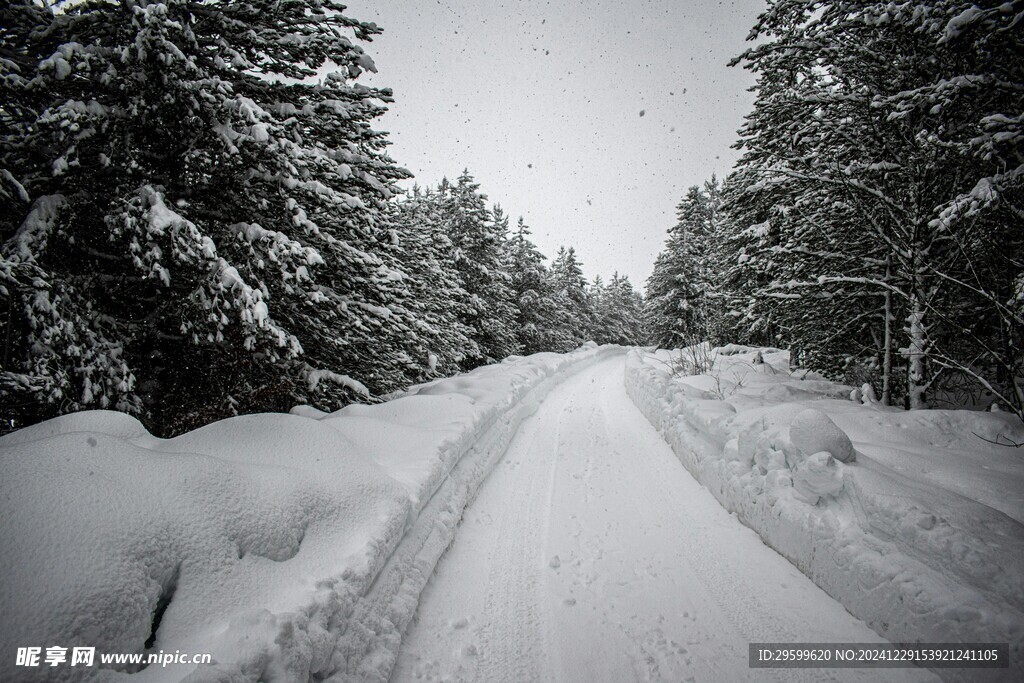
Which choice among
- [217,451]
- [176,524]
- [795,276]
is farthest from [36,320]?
[795,276]

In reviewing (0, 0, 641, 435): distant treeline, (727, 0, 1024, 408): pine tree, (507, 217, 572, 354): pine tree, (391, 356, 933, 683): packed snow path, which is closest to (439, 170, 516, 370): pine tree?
(507, 217, 572, 354): pine tree

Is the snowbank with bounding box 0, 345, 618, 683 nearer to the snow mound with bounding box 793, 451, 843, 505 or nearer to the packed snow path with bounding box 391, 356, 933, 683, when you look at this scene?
the packed snow path with bounding box 391, 356, 933, 683

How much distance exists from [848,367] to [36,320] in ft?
41.6

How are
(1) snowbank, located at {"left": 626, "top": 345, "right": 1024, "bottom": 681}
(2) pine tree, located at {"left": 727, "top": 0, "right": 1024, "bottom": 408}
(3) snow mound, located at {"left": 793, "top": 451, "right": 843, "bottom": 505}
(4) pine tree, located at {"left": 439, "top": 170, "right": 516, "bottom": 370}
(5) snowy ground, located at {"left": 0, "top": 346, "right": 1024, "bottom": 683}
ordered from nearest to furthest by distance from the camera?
1. (5) snowy ground, located at {"left": 0, "top": 346, "right": 1024, "bottom": 683}
2. (1) snowbank, located at {"left": 626, "top": 345, "right": 1024, "bottom": 681}
3. (3) snow mound, located at {"left": 793, "top": 451, "right": 843, "bottom": 505}
4. (2) pine tree, located at {"left": 727, "top": 0, "right": 1024, "bottom": 408}
5. (4) pine tree, located at {"left": 439, "top": 170, "right": 516, "bottom": 370}

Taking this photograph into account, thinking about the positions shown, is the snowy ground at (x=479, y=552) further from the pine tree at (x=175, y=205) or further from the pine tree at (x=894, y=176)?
the pine tree at (x=894, y=176)

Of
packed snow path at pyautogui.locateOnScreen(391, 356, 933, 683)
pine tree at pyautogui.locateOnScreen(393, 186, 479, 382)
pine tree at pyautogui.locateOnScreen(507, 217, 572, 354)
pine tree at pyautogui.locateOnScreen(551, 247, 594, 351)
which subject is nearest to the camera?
packed snow path at pyautogui.locateOnScreen(391, 356, 933, 683)

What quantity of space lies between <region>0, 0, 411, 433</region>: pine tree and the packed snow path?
3.17m

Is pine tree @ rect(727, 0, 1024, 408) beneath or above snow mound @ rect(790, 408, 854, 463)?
above

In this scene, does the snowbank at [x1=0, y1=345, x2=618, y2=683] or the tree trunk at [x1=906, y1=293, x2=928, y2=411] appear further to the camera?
the tree trunk at [x1=906, y1=293, x2=928, y2=411]

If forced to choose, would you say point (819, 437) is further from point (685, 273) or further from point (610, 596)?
point (685, 273)

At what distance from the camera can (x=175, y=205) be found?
4.55 metres

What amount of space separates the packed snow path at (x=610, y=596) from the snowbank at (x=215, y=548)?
1.39 feet

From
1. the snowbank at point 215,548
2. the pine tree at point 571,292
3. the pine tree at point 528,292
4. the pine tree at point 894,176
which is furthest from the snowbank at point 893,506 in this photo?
the pine tree at point 571,292

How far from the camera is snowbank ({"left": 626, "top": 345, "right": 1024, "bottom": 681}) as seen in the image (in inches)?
83.0
